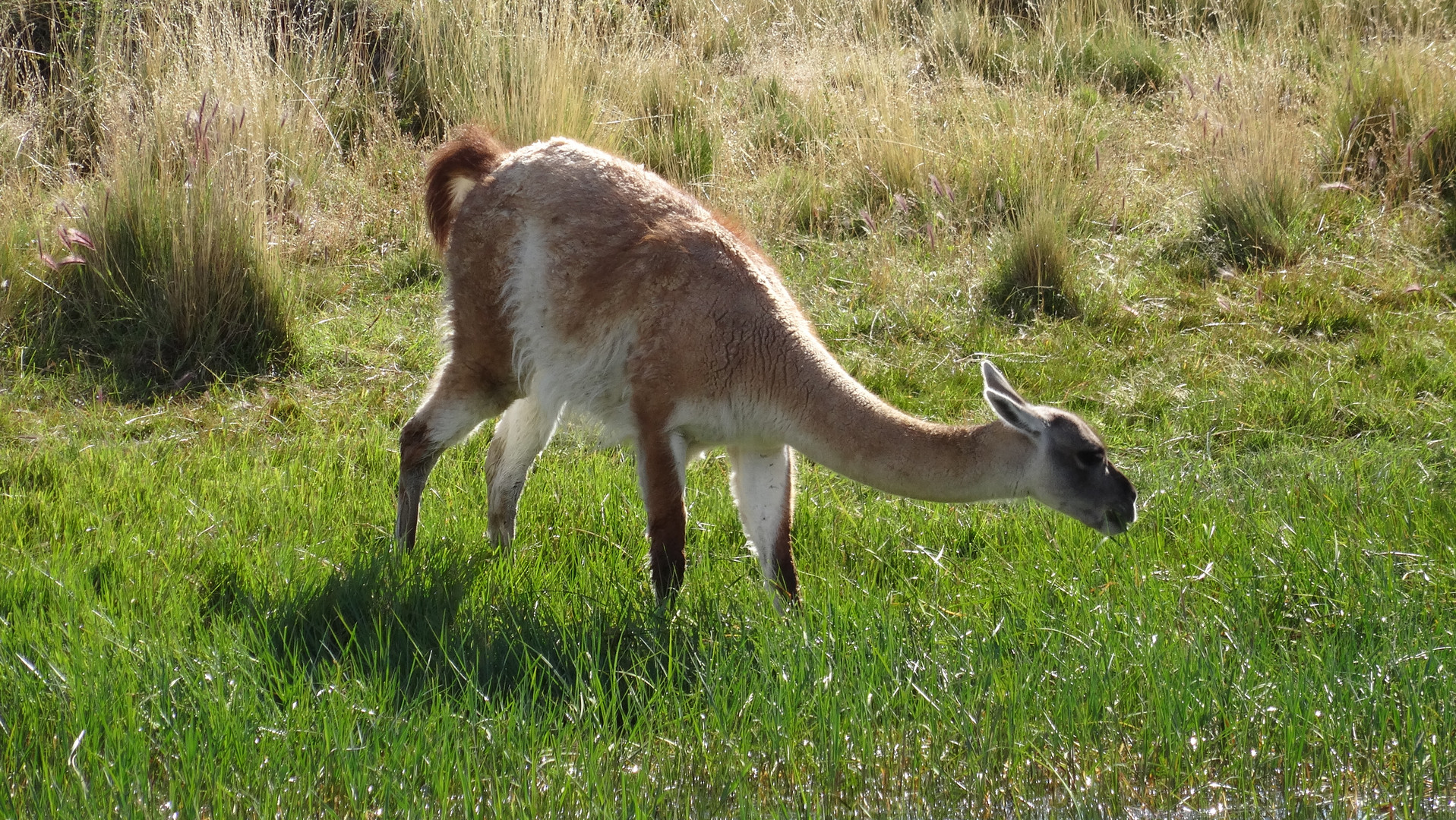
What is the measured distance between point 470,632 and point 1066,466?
67.1 inches

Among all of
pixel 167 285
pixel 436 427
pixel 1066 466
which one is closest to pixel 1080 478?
pixel 1066 466

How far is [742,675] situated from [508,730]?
2.02 feet

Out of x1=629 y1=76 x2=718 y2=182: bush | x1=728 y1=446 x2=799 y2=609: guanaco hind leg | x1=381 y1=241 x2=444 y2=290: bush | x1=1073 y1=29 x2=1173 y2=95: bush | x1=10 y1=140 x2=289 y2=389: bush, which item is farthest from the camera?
x1=1073 y1=29 x2=1173 y2=95: bush

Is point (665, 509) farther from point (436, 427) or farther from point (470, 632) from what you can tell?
point (436, 427)

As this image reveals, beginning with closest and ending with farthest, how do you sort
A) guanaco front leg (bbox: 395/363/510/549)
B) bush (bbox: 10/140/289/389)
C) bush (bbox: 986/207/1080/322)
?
guanaco front leg (bbox: 395/363/510/549), bush (bbox: 10/140/289/389), bush (bbox: 986/207/1080/322)

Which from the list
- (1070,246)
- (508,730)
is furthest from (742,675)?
(1070,246)

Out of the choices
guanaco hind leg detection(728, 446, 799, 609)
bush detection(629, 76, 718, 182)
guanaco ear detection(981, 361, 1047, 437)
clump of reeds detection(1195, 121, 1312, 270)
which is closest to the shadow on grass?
guanaco hind leg detection(728, 446, 799, 609)

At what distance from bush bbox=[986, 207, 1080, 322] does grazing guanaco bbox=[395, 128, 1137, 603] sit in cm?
293

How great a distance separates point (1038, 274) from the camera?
23.4ft

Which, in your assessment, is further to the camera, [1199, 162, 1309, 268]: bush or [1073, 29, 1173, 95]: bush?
[1073, 29, 1173, 95]: bush

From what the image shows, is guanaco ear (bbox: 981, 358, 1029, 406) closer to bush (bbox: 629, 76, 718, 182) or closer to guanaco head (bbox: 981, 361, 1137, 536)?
guanaco head (bbox: 981, 361, 1137, 536)

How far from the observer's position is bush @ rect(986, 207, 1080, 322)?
7109 mm

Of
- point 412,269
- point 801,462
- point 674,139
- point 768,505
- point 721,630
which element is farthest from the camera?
point 674,139

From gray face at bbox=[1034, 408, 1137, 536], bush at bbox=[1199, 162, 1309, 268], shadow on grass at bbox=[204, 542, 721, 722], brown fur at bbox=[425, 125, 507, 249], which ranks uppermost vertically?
brown fur at bbox=[425, 125, 507, 249]
